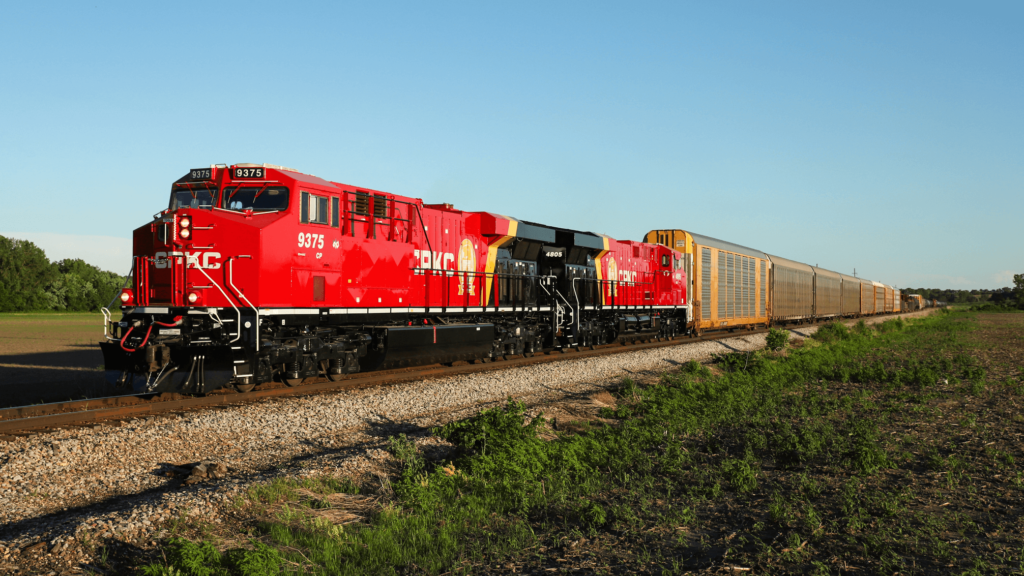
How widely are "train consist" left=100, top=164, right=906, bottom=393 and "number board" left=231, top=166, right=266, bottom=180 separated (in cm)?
2

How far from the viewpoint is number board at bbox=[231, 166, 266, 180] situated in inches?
427

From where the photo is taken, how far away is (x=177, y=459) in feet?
23.8

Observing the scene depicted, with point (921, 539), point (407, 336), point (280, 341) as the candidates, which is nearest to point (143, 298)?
point (280, 341)

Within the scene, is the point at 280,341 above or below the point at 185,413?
above

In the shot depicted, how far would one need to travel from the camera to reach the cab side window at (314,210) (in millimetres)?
10969

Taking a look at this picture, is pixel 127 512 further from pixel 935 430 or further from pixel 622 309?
pixel 622 309

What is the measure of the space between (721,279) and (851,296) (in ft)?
106

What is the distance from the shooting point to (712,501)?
5.68m

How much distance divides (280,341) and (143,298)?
2247 millimetres

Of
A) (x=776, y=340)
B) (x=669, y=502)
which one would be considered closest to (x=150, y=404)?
(x=669, y=502)

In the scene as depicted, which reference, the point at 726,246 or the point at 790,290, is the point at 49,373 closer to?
the point at 726,246

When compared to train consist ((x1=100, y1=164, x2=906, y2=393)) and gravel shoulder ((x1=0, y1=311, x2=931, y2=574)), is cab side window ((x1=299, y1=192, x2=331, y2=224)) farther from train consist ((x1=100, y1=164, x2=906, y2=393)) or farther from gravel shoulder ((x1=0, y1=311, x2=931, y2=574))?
gravel shoulder ((x1=0, y1=311, x2=931, y2=574))

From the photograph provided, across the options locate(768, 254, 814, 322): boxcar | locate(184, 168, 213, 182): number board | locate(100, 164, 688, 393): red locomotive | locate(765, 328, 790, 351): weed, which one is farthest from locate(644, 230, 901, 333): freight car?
locate(184, 168, 213, 182): number board

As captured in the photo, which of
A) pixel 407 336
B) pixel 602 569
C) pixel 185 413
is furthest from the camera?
pixel 407 336
